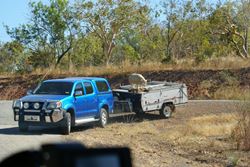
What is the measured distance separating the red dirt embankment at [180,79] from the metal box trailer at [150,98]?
592 inches

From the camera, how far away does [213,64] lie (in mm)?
47219

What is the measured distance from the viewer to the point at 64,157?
187cm

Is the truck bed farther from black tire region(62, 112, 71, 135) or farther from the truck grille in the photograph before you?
the truck grille

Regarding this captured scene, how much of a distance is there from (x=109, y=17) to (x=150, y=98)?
3026 centimetres

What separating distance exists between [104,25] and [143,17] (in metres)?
4.29

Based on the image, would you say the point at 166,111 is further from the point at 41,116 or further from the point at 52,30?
the point at 52,30

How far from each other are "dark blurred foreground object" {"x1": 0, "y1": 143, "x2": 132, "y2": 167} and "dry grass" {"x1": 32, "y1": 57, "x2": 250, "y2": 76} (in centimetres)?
4398

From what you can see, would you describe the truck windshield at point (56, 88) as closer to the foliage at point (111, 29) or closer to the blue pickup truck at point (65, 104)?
the blue pickup truck at point (65, 104)

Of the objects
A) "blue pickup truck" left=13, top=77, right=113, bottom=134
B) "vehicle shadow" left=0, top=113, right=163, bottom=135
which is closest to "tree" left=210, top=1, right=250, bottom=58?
"vehicle shadow" left=0, top=113, right=163, bottom=135

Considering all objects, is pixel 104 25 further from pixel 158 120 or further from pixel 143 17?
pixel 158 120

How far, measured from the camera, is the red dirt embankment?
43.2 metres

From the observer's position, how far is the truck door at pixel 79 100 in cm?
1900

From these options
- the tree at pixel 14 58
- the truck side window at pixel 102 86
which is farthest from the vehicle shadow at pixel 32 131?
the tree at pixel 14 58

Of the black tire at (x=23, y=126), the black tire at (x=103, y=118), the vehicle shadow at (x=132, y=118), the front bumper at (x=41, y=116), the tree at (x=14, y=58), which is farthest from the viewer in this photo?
the tree at (x=14, y=58)
